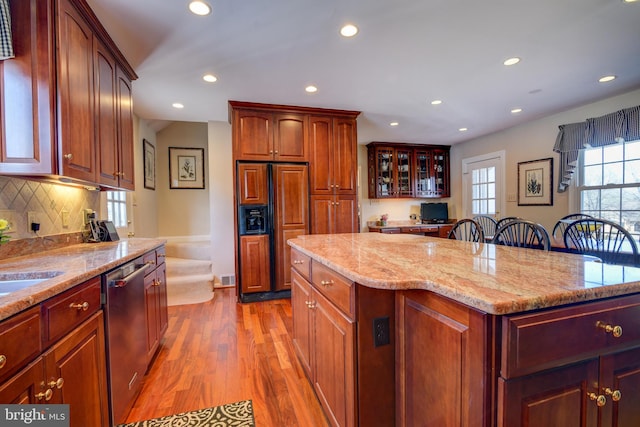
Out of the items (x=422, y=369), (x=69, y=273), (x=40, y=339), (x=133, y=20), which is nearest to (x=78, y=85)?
(x=133, y=20)

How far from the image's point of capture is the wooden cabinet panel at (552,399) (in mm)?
742

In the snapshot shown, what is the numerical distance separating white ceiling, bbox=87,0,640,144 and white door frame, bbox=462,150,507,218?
1189 millimetres

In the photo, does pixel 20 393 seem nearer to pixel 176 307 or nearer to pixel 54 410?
pixel 54 410

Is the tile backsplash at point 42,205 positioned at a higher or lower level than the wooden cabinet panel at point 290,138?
lower

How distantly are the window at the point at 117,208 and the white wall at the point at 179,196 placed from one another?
1541mm

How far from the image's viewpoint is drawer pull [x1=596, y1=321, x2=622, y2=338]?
0.82 m

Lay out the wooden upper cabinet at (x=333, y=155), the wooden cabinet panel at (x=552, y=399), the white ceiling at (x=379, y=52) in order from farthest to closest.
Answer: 1. the wooden upper cabinet at (x=333, y=155)
2. the white ceiling at (x=379, y=52)
3. the wooden cabinet panel at (x=552, y=399)

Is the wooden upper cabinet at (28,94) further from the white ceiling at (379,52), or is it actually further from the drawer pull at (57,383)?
the drawer pull at (57,383)

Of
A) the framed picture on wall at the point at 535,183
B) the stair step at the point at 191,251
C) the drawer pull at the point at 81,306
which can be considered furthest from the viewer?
the stair step at the point at 191,251

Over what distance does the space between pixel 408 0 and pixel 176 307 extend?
369 centimetres

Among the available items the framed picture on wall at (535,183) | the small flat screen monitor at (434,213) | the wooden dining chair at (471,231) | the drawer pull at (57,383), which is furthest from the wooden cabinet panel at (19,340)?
the small flat screen monitor at (434,213)

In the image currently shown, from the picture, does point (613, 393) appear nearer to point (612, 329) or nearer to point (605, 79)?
point (612, 329)

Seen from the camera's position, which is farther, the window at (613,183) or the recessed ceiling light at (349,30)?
the window at (613,183)

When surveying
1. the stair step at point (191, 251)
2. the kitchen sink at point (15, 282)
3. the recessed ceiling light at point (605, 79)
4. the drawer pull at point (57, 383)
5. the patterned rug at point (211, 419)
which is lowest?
the patterned rug at point (211, 419)
